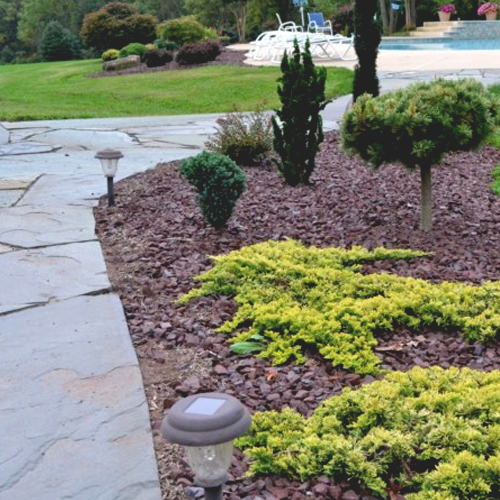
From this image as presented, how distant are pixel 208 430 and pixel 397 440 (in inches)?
29.9

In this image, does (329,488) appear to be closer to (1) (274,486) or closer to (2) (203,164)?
(1) (274,486)

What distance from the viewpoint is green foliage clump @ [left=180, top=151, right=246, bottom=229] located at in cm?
505

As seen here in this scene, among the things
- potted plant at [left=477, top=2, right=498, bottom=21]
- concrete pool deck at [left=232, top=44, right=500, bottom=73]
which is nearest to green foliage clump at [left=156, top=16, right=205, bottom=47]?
concrete pool deck at [left=232, top=44, right=500, bottom=73]

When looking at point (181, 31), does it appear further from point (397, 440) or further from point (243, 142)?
point (397, 440)

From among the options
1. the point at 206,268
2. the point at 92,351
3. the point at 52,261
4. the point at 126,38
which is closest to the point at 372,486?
the point at 92,351

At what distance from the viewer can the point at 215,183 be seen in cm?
505

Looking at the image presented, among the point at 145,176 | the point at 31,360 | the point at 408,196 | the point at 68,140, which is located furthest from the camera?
the point at 68,140

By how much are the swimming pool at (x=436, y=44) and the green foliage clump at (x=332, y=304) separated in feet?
74.2

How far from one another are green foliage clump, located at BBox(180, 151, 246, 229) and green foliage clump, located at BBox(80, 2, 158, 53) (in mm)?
22334

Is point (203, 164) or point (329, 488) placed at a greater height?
point (203, 164)

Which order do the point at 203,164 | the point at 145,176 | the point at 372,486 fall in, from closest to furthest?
the point at 372,486
the point at 203,164
the point at 145,176

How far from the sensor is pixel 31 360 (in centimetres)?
324

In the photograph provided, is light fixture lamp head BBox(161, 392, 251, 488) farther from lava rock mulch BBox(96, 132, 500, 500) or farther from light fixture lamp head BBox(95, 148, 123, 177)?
light fixture lamp head BBox(95, 148, 123, 177)

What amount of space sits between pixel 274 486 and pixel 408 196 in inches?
156
